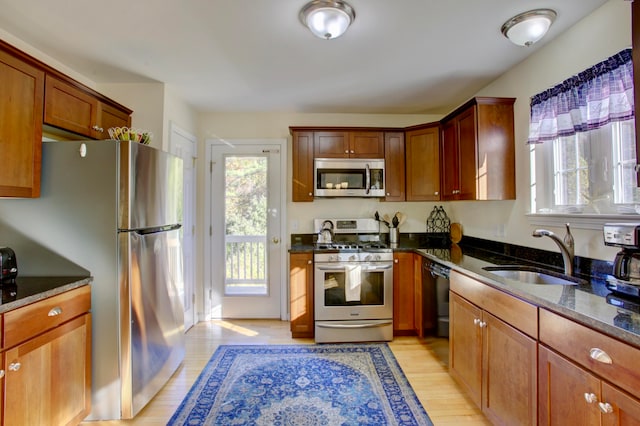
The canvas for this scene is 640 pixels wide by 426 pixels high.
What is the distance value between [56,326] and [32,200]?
2.65 feet

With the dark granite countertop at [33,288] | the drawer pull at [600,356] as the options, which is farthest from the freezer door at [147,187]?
the drawer pull at [600,356]

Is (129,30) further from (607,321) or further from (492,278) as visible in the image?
(607,321)

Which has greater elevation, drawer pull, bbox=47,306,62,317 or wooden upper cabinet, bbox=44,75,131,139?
wooden upper cabinet, bbox=44,75,131,139

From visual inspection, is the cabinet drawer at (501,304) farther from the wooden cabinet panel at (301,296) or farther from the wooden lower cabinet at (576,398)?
the wooden cabinet panel at (301,296)

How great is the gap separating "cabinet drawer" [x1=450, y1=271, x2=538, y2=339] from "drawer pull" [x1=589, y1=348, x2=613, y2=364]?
11.1 inches

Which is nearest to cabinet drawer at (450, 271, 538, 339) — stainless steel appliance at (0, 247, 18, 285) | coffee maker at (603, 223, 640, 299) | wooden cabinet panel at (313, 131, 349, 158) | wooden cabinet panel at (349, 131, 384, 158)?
coffee maker at (603, 223, 640, 299)

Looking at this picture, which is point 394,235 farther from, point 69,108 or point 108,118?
point 69,108

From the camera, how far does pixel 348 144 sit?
340 centimetres

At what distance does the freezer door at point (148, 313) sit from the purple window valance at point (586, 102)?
280 cm

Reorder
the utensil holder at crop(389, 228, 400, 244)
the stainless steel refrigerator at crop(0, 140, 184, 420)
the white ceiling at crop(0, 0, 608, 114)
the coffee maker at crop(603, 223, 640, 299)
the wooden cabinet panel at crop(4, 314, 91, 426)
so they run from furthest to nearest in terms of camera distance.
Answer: the utensil holder at crop(389, 228, 400, 244)
the stainless steel refrigerator at crop(0, 140, 184, 420)
the white ceiling at crop(0, 0, 608, 114)
the wooden cabinet panel at crop(4, 314, 91, 426)
the coffee maker at crop(603, 223, 640, 299)

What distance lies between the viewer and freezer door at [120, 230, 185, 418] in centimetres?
188

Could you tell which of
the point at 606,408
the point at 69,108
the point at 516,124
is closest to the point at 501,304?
the point at 606,408

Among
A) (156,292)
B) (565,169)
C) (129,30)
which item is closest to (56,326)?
(156,292)

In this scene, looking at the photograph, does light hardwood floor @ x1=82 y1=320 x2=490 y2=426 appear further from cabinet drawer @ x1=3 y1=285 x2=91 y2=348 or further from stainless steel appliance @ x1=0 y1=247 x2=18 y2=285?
stainless steel appliance @ x1=0 y1=247 x2=18 y2=285
